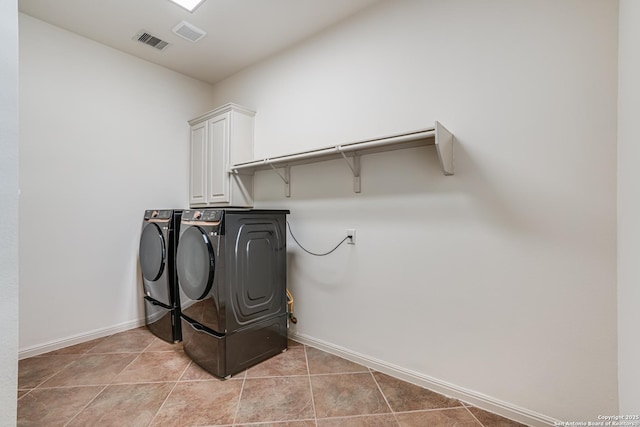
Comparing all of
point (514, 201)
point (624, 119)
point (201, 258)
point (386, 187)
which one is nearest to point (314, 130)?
point (386, 187)

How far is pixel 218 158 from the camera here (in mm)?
2934

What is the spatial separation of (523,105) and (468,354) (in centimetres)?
148

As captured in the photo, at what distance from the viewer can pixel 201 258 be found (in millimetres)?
2088

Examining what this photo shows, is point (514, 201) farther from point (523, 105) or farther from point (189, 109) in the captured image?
point (189, 109)

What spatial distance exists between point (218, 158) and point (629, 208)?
2958 mm

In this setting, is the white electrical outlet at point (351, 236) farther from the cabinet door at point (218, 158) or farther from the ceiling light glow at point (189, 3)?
the ceiling light glow at point (189, 3)

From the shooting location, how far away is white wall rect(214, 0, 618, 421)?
141cm

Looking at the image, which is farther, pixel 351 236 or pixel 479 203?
pixel 351 236

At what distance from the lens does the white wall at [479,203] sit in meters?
1.41

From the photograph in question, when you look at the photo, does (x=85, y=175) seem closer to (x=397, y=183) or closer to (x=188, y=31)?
(x=188, y=31)

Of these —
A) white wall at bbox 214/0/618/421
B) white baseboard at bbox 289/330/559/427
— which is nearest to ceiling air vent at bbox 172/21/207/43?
white wall at bbox 214/0/618/421

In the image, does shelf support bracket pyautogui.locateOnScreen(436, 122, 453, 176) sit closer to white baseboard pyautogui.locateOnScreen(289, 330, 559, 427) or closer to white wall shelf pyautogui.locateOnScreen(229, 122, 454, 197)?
white wall shelf pyautogui.locateOnScreen(229, 122, 454, 197)

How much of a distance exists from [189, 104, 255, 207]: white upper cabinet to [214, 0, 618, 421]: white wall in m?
0.78

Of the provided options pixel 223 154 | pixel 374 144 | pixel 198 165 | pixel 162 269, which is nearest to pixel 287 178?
pixel 223 154
